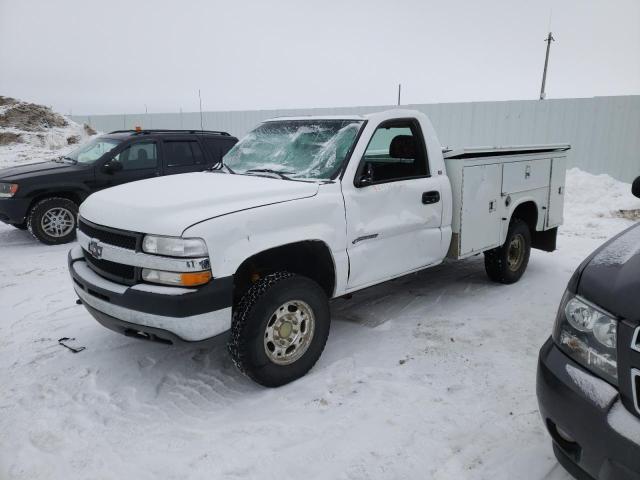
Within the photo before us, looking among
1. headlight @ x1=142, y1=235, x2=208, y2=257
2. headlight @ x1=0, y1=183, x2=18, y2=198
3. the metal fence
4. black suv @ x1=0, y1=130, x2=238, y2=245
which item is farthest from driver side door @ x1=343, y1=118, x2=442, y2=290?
the metal fence

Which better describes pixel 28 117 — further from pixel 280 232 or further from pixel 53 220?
pixel 280 232

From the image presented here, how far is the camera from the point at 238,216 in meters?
3.16

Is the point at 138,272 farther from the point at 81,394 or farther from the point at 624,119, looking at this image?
the point at 624,119

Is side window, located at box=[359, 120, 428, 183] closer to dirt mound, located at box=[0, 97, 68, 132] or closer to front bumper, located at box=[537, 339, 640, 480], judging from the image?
front bumper, located at box=[537, 339, 640, 480]

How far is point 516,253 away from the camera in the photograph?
590 centimetres

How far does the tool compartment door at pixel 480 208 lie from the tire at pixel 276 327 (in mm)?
1957

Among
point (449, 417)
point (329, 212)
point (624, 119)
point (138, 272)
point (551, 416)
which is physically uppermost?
point (624, 119)

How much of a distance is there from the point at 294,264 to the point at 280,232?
0.52 metres

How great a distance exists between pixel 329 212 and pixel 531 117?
11.5 meters

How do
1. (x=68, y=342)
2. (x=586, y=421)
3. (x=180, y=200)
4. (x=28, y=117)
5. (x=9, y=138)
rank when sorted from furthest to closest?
(x=28, y=117)
(x=9, y=138)
(x=68, y=342)
(x=180, y=200)
(x=586, y=421)

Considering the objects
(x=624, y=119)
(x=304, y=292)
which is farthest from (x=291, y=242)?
(x=624, y=119)

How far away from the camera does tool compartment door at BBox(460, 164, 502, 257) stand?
481cm

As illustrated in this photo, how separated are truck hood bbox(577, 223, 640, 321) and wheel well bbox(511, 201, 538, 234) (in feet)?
11.4

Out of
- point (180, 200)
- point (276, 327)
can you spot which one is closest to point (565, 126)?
point (276, 327)
